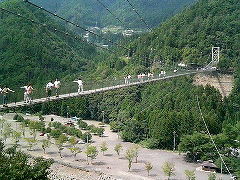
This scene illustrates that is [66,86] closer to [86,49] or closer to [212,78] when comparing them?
[212,78]

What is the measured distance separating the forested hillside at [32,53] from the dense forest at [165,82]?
179mm

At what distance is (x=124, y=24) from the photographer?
148875mm

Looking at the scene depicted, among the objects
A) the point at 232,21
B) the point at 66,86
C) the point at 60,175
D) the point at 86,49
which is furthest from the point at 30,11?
the point at 66,86

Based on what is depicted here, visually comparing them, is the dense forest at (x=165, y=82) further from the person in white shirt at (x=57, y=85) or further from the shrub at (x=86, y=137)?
the person in white shirt at (x=57, y=85)

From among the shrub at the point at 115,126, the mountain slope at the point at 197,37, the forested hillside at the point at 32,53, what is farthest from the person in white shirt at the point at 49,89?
the forested hillside at the point at 32,53

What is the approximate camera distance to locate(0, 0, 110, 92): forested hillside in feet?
215

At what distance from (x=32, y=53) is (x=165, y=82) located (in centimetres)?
3305

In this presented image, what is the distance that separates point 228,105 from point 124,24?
11097 cm

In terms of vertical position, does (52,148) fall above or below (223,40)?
below

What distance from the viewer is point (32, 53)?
7306 centimetres

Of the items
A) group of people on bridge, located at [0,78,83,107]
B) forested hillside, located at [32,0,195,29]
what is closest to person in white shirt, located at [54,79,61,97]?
group of people on bridge, located at [0,78,83,107]

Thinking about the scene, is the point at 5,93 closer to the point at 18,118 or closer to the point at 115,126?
the point at 115,126

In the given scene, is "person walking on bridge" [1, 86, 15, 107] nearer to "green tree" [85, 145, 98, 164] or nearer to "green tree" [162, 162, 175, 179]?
"green tree" [162, 162, 175, 179]

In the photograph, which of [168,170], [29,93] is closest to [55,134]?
[168,170]
